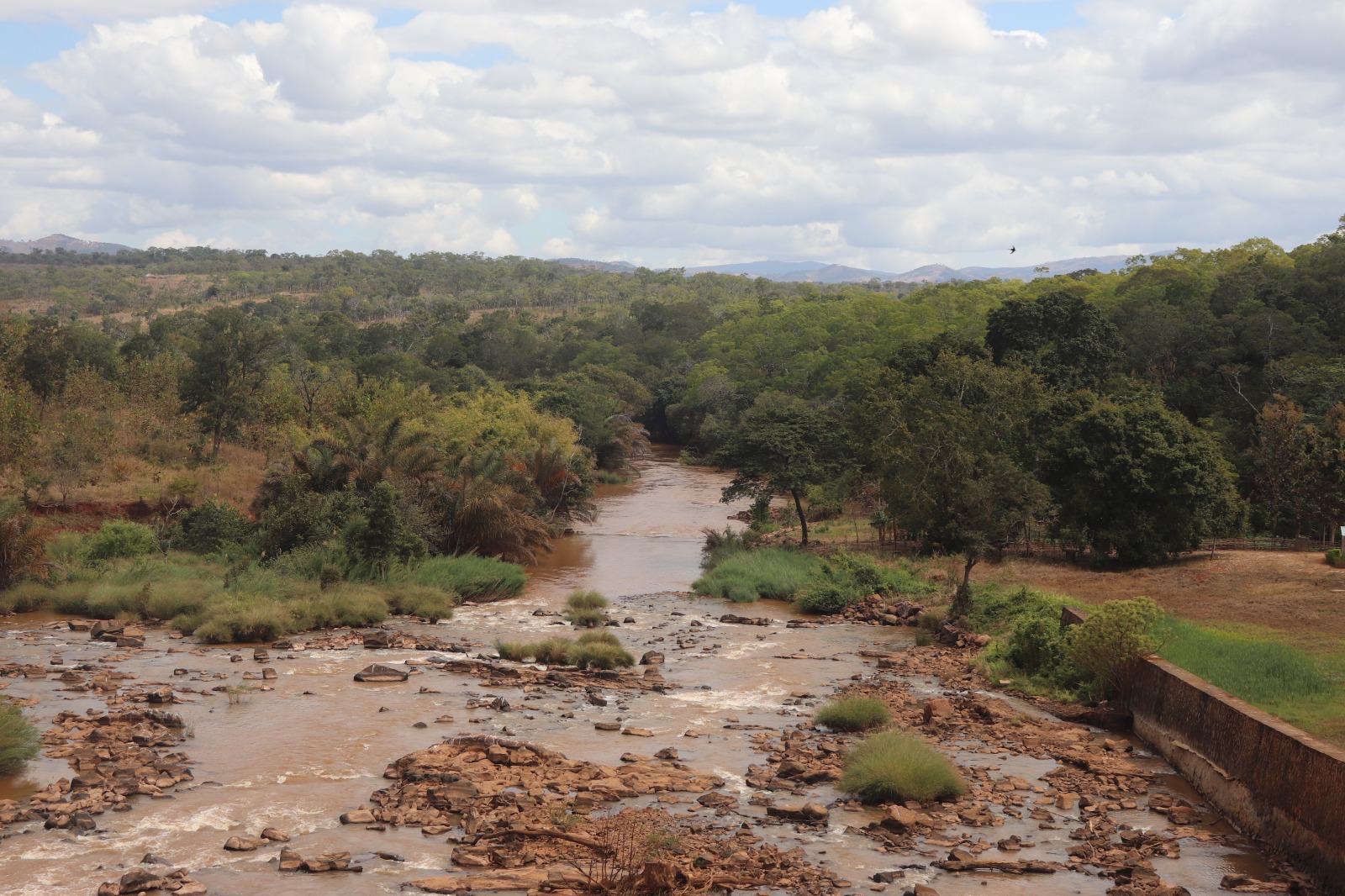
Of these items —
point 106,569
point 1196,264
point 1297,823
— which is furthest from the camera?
point 1196,264

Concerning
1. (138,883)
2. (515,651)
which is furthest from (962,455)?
(138,883)

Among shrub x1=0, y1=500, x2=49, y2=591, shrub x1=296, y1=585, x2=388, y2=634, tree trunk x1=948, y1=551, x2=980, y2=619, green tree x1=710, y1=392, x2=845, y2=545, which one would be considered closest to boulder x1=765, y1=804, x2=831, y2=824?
tree trunk x1=948, y1=551, x2=980, y2=619

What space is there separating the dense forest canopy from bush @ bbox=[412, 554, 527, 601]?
76 centimetres

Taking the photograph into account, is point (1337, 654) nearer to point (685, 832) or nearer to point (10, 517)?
point (685, 832)

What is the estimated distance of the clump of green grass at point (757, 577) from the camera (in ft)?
103

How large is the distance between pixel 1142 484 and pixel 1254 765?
16277 millimetres

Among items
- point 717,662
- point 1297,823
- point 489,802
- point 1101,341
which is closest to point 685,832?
point 489,802

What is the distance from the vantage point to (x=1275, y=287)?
46781mm

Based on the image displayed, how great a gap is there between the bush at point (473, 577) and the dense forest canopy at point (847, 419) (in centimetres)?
76

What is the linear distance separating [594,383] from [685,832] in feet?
195

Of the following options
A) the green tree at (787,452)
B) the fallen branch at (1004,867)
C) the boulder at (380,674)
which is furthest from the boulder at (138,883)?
the green tree at (787,452)

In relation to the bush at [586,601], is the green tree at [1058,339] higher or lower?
higher

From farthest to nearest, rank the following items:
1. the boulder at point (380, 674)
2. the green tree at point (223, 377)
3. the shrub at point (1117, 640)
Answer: the green tree at point (223, 377), the boulder at point (380, 674), the shrub at point (1117, 640)

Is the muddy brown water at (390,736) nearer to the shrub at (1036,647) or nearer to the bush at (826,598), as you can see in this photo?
the bush at (826,598)
